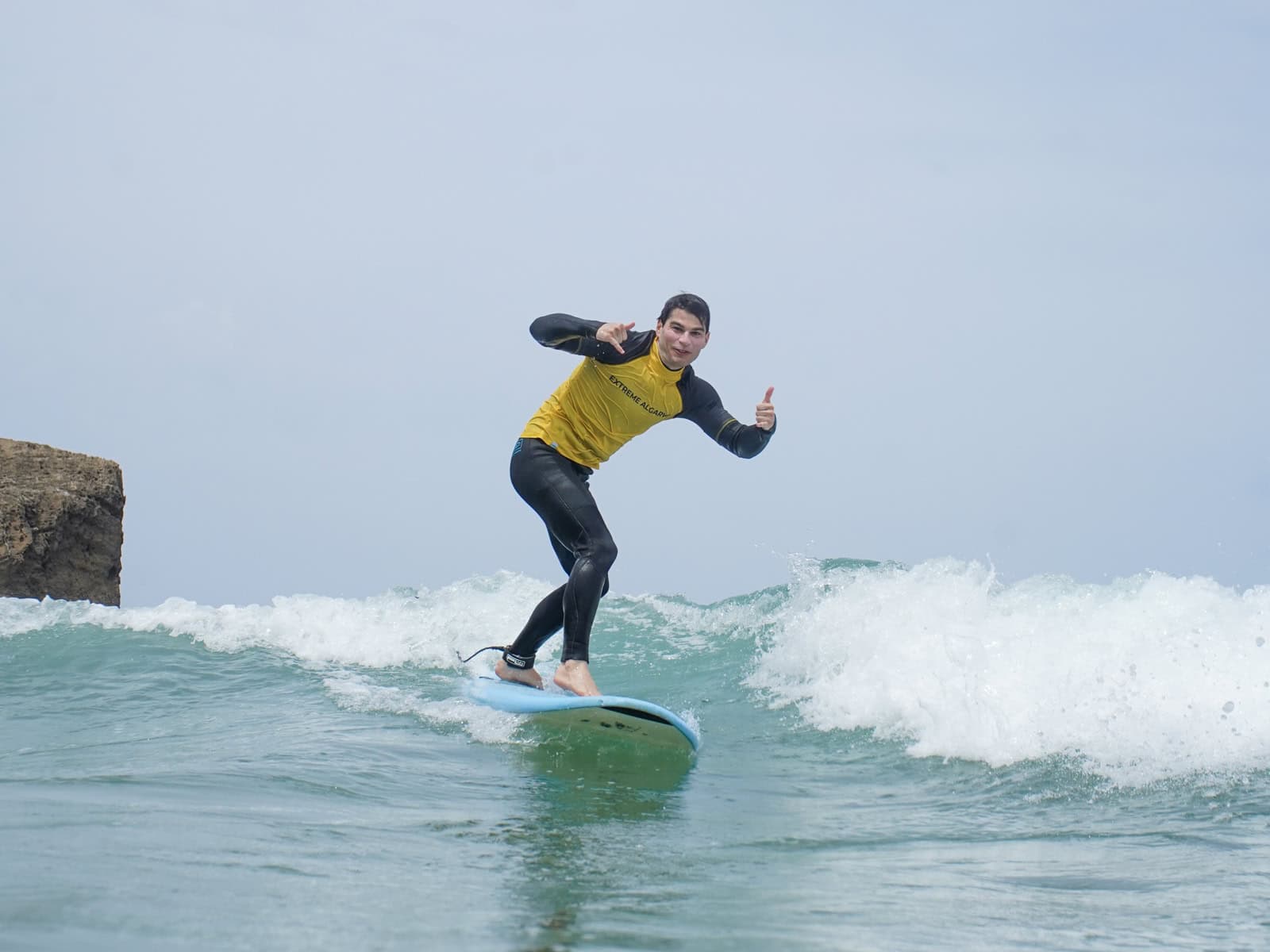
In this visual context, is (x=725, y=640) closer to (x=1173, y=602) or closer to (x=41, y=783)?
(x=1173, y=602)

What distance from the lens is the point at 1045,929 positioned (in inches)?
112

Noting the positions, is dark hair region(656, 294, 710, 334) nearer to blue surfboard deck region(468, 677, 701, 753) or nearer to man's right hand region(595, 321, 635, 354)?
man's right hand region(595, 321, 635, 354)

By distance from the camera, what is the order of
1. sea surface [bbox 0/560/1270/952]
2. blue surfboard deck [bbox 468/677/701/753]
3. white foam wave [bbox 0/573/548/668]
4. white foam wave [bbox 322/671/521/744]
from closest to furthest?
sea surface [bbox 0/560/1270/952]
blue surfboard deck [bbox 468/677/701/753]
white foam wave [bbox 322/671/521/744]
white foam wave [bbox 0/573/548/668]

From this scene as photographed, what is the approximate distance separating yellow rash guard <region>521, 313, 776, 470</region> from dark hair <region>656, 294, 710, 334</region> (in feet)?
0.56

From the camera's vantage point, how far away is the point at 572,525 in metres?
6.01

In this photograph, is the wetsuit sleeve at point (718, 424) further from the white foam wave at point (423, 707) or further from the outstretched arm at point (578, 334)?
the white foam wave at point (423, 707)

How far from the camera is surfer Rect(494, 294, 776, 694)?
19.2 ft

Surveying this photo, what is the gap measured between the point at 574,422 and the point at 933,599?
3.56 metres

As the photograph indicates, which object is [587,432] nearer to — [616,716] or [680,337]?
[680,337]

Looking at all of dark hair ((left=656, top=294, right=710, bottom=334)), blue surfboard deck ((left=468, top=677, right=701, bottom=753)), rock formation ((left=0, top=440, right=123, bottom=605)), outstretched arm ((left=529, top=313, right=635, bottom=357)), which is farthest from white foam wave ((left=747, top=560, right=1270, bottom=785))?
rock formation ((left=0, top=440, right=123, bottom=605))

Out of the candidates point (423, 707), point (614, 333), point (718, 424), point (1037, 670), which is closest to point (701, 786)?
point (718, 424)

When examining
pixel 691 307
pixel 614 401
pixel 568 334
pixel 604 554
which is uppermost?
pixel 691 307

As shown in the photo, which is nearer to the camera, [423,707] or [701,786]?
[701,786]

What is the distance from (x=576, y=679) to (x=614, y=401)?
4.72ft
